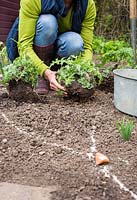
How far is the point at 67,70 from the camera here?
2.32 meters

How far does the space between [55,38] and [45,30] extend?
0.42 feet

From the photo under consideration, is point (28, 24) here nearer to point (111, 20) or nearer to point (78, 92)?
point (78, 92)

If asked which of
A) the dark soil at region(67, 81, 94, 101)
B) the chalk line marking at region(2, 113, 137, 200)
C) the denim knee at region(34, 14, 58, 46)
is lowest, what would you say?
the chalk line marking at region(2, 113, 137, 200)

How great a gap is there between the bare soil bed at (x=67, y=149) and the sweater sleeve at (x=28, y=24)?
317 mm

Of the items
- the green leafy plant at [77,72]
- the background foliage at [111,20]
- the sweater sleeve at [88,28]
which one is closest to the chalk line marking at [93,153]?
the green leafy plant at [77,72]

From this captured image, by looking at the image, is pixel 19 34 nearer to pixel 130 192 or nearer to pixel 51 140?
pixel 51 140

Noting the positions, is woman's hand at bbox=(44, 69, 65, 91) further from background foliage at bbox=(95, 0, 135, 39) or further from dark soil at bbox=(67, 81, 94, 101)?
background foliage at bbox=(95, 0, 135, 39)

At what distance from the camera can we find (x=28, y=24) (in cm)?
245

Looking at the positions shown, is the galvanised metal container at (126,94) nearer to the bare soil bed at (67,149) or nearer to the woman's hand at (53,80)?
the bare soil bed at (67,149)

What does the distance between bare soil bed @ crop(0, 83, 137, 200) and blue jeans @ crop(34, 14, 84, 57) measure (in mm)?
385

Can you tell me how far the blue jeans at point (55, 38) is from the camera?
249 centimetres

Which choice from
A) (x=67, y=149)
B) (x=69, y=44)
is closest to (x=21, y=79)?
(x=69, y=44)

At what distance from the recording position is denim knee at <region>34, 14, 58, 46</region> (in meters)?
2.48

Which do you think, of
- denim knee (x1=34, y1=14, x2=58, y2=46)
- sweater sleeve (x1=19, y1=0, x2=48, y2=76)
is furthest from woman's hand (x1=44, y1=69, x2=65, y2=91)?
denim knee (x1=34, y1=14, x2=58, y2=46)
